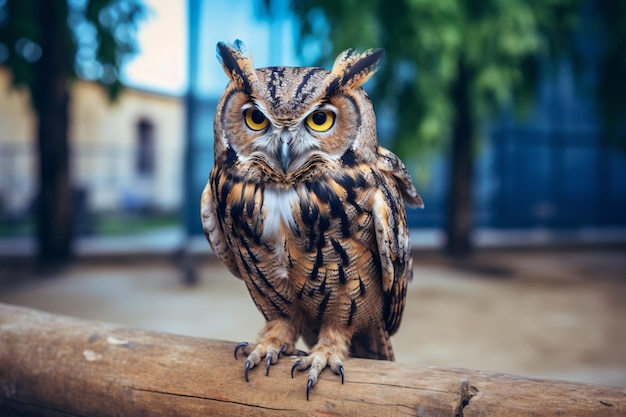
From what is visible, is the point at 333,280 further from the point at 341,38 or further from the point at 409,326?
the point at 341,38

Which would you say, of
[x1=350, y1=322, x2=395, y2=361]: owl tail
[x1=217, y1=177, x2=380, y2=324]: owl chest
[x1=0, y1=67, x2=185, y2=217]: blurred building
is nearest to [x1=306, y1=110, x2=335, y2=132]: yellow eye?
[x1=217, y1=177, x2=380, y2=324]: owl chest

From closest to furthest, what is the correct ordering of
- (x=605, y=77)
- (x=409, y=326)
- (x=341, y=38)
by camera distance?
(x=409, y=326)
(x=341, y=38)
(x=605, y=77)

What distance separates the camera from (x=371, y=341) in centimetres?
161

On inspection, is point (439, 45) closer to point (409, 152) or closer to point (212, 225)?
point (409, 152)

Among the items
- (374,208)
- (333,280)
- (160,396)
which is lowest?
(160,396)

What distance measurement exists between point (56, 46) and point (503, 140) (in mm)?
7217

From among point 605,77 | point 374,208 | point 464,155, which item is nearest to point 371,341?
point 374,208

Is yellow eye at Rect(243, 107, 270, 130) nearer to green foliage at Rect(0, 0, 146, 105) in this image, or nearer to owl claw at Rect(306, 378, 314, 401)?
owl claw at Rect(306, 378, 314, 401)

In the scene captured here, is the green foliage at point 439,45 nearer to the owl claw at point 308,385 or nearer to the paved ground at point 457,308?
the paved ground at point 457,308

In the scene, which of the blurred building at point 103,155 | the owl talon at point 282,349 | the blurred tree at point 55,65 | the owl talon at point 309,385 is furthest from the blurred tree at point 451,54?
the blurred building at point 103,155

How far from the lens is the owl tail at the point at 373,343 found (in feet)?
5.17

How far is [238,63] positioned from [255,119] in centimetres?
13

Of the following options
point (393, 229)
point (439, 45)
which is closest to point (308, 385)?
point (393, 229)

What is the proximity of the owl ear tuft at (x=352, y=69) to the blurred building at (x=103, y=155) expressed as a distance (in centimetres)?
820
